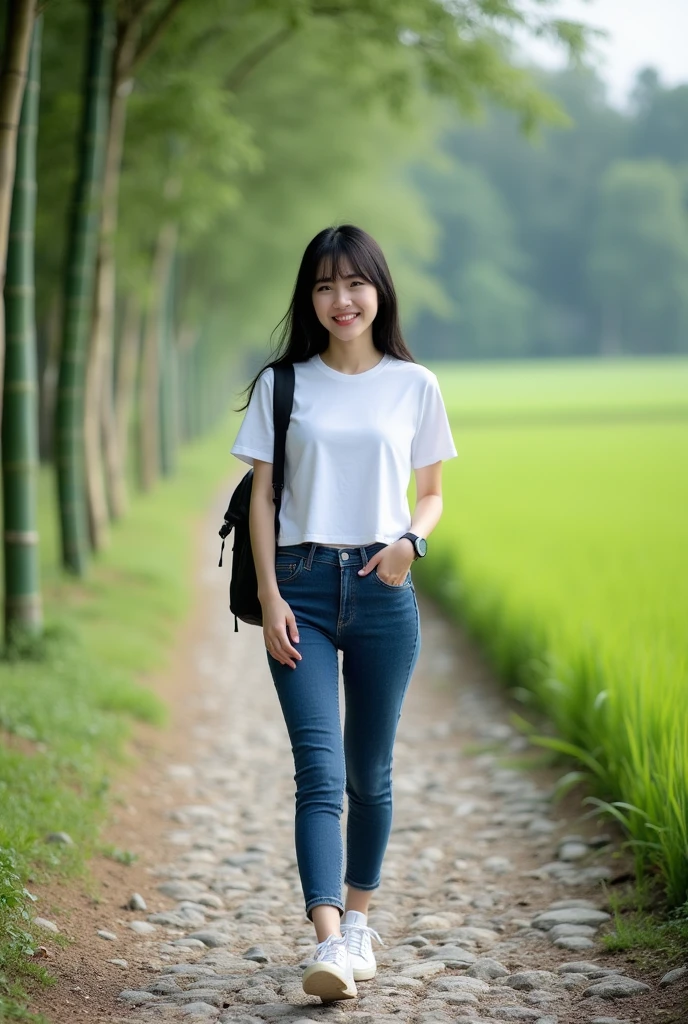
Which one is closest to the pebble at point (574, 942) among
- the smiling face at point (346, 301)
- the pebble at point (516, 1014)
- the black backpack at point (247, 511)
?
the pebble at point (516, 1014)

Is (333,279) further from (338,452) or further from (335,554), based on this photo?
(335,554)

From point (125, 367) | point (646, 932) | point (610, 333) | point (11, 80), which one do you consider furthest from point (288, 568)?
point (610, 333)

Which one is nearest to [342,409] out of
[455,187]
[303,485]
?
[303,485]

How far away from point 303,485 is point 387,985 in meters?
1.42

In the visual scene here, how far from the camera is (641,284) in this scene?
5544 cm

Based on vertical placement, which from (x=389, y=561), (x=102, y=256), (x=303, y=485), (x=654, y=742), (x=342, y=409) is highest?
(x=102, y=256)

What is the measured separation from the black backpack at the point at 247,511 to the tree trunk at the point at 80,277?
594 cm

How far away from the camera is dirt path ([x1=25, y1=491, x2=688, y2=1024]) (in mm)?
3246

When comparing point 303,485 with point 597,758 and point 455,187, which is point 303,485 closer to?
point 597,758

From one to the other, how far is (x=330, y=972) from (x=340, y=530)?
1.13 m

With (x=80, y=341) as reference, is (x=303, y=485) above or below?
below

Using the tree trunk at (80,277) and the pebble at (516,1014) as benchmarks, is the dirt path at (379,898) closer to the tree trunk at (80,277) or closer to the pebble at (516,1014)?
the pebble at (516,1014)

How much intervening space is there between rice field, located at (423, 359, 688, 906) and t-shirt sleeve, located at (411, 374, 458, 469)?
4.27 ft

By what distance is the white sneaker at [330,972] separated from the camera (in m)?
3.02
